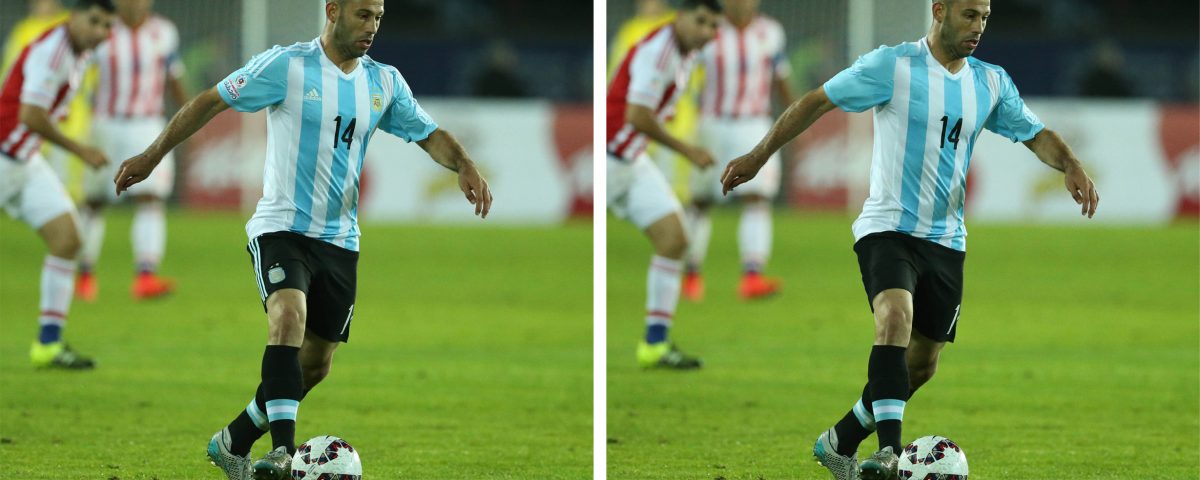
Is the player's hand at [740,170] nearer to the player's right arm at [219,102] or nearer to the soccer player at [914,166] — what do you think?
the soccer player at [914,166]

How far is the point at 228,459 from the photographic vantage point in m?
4.91

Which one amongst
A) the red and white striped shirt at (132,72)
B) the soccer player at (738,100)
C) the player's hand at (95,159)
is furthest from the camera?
the red and white striped shirt at (132,72)

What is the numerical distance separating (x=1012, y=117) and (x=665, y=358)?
334 centimetres

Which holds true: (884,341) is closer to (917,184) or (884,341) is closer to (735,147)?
(917,184)

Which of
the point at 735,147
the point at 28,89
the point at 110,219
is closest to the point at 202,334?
the point at 28,89

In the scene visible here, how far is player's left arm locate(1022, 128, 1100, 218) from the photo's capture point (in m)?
4.96

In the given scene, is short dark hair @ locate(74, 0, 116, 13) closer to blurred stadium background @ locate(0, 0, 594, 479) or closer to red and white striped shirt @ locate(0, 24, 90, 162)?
red and white striped shirt @ locate(0, 24, 90, 162)

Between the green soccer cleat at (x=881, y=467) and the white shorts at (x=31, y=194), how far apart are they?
5.02 metres

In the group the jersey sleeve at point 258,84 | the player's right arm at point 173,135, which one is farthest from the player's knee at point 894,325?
the player's right arm at point 173,135

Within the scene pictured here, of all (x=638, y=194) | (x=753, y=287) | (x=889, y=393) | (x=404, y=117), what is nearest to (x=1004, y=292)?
(x=753, y=287)

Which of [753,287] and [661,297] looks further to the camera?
[753,287]

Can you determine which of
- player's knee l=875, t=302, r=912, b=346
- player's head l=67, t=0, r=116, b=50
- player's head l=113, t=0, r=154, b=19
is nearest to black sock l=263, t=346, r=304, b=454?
player's knee l=875, t=302, r=912, b=346

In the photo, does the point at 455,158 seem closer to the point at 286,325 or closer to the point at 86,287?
the point at 286,325

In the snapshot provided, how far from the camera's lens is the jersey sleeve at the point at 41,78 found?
8047 millimetres
